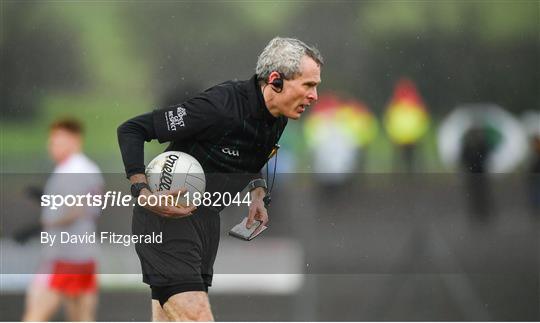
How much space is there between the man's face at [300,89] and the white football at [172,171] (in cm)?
36

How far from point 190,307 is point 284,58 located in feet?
2.88

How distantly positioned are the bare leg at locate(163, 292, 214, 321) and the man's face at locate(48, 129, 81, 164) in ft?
5.99

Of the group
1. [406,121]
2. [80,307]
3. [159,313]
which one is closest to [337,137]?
[406,121]

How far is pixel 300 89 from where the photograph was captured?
3.47m

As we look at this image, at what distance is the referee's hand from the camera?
136 inches

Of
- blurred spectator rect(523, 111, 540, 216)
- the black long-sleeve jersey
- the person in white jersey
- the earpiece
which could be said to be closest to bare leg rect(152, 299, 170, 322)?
the black long-sleeve jersey

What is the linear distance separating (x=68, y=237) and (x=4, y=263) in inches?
18.0

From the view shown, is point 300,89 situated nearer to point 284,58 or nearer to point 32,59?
point 284,58

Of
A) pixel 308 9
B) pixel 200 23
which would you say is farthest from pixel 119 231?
pixel 308 9

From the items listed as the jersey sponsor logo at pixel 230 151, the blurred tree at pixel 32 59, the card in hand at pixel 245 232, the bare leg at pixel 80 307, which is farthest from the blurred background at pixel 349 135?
the jersey sponsor logo at pixel 230 151

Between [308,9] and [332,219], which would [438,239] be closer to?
Result: [332,219]

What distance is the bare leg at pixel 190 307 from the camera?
3.31m

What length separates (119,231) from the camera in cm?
499

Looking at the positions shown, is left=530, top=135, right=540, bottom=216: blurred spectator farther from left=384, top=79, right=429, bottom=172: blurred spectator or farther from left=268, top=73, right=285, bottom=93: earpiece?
left=268, top=73, right=285, bottom=93: earpiece
